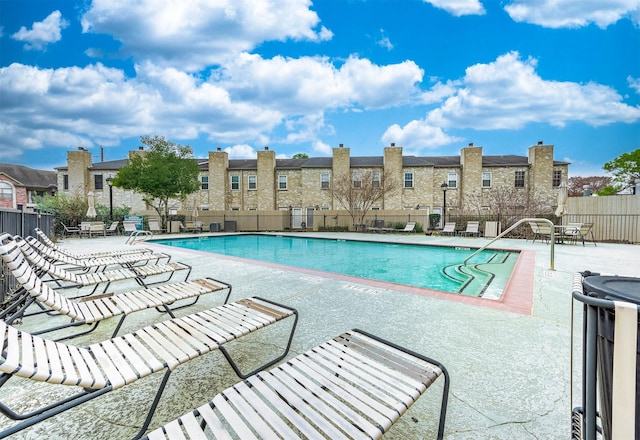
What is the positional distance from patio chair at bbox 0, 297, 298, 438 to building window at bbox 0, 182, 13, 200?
141 ft

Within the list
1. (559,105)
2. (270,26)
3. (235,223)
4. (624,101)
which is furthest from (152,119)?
(624,101)

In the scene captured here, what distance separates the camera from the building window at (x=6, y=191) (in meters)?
31.1

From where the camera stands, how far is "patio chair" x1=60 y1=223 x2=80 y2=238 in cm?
1585

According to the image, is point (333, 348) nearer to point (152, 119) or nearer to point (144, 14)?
point (144, 14)

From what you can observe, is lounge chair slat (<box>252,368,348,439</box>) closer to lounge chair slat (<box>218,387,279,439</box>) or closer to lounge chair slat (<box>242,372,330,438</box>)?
lounge chair slat (<box>242,372,330,438</box>)

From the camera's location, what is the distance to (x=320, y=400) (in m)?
1.45

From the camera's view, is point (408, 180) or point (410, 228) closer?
point (410, 228)

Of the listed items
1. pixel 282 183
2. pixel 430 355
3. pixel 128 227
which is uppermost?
pixel 282 183

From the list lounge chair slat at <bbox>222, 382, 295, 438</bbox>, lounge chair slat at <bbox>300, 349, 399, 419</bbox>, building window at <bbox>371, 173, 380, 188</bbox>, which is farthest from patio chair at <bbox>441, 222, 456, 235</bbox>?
lounge chair slat at <bbox>222, 382, 295, 438</bbox>

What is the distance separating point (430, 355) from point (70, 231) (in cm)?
1985

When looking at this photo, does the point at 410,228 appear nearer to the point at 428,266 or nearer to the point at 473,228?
the point at 473,228

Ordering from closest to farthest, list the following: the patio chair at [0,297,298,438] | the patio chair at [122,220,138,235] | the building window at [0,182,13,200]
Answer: the patio chair at [0,297,298,438] → the patio chair at [122,220,138,235] → the building window at [0,182,13,200]

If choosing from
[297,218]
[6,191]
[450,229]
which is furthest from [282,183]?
[6,191]

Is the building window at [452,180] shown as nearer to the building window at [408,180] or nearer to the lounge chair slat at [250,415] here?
the building window at [408,180]
